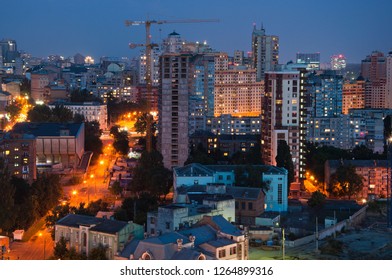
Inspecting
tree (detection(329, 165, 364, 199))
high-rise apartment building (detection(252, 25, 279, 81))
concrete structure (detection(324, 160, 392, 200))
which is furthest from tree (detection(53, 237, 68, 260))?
high-rise apartment building (detection(252, 25, 279, 81))

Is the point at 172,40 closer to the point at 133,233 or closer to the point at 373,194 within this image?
the point at 373,194

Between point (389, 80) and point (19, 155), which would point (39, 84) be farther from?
point (19, 155)

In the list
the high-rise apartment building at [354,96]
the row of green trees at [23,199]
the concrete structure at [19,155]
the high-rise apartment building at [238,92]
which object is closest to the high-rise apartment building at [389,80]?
the high-rise apartment building at [354,96]

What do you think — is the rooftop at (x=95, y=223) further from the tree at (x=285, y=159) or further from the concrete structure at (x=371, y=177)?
the concrete structure at (x=371, y=177)

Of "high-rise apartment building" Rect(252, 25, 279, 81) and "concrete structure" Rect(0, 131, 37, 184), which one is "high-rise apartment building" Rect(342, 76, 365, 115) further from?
"concrete structure" Rect(0, 131, 37, 184)

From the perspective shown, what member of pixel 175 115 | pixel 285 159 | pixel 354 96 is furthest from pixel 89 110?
pixel 285 159

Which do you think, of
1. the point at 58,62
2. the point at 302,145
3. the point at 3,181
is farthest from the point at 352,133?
the point at 58,62
